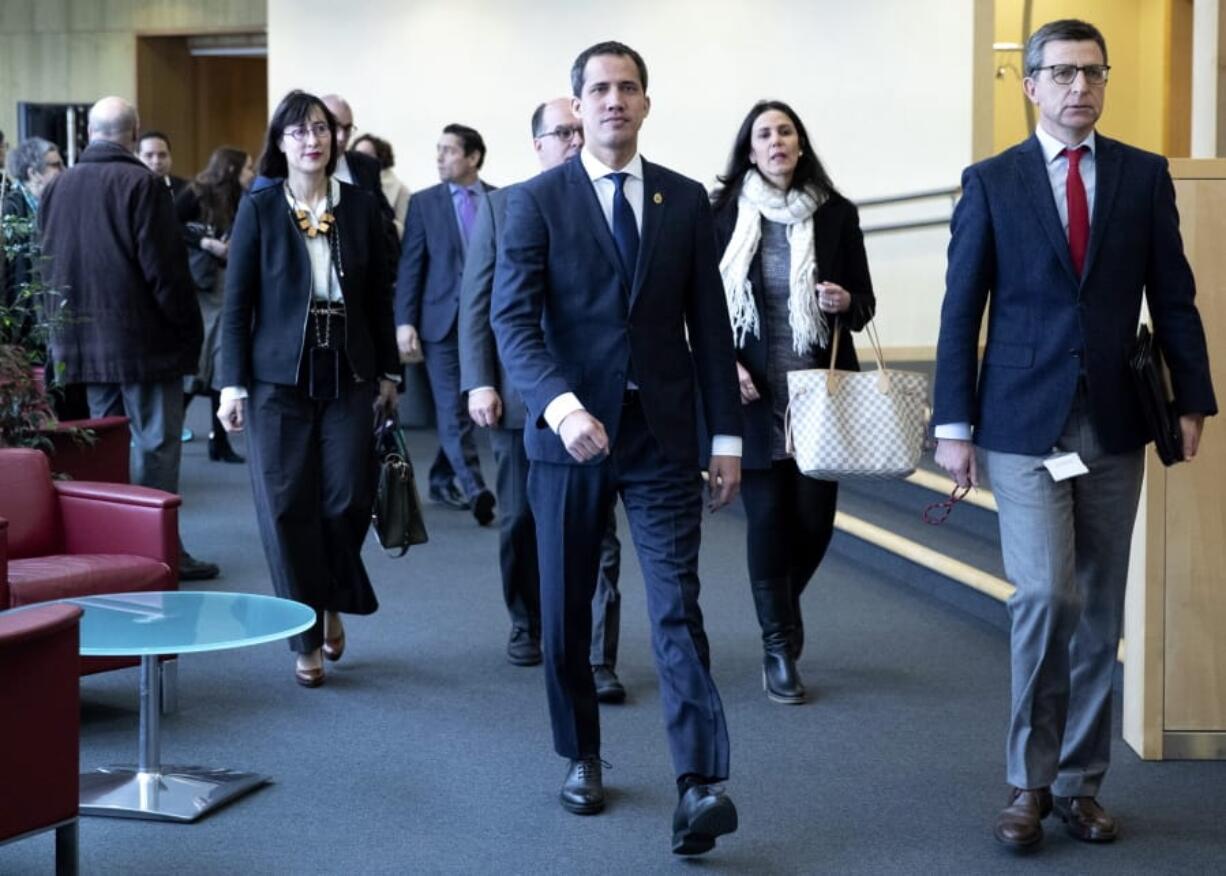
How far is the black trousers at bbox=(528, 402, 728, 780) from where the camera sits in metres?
3.64

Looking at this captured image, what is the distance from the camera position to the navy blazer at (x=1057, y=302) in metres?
3.64

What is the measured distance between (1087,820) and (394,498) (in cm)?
242

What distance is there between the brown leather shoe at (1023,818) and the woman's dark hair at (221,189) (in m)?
6.79

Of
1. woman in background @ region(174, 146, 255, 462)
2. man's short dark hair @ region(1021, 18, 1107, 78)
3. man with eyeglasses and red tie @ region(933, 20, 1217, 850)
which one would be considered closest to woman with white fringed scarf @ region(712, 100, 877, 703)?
man with eyeglasses and red tie @ region(933, 20, 1217, 850)

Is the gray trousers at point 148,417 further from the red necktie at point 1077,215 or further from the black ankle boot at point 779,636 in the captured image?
the red necktie at point 1077,215

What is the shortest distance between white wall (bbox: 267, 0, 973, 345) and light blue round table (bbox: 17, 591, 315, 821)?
22.7 feet

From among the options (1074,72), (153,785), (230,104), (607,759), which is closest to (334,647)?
(607,759)

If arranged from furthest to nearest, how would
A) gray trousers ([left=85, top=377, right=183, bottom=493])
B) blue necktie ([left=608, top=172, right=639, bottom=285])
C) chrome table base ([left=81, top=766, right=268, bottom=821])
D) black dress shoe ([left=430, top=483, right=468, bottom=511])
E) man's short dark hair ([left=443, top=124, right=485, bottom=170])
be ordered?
black dress shoe ([left=430, top=483, right=468, bottom=511]) < man's short dark hair ([left=443, top=124, right=485, bottom=170]) < gray trousers ([left=85, top=377, right=183, bottom=493]) < chrome table base ([left=81, top=766, right=268, bottom=821]) < blue necktie ([left=608, top=172, right=639, bottom=285])

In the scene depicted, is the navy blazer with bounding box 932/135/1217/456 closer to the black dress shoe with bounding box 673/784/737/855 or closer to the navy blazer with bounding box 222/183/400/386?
the black dress shoe with bounding box 673/784/737/855

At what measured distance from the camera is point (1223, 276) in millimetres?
4406

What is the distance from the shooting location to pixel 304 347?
5027 mm

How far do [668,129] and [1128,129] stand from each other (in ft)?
9.83

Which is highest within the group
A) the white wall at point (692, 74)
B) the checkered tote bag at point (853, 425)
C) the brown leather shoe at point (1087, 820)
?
the white wall at point (692, 74)

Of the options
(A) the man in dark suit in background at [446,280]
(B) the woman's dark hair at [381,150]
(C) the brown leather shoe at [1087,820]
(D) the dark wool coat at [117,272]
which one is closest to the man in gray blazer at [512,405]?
(C) the brown leather shoe at [1087,820]
